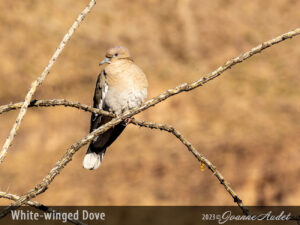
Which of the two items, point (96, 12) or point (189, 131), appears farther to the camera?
point (96, 12)

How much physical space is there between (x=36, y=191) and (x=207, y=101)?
14.8 metres

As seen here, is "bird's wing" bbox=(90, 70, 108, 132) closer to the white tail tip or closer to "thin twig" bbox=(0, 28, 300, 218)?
the white tail tip

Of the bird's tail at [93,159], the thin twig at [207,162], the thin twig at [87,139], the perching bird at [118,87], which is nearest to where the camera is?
the thin twig at [87,139]

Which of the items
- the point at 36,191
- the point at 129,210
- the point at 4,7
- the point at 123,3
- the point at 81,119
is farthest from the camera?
the point at 123,3

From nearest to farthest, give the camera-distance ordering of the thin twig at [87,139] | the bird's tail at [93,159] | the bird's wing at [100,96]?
the thin twig at [87,139] < the bird's wing at [100,96] < the bird's tail at [93,159]

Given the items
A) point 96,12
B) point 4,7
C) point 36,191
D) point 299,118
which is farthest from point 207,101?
point 36,191

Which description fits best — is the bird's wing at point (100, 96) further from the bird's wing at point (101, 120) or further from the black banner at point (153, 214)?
the black banner at point (153, 214)

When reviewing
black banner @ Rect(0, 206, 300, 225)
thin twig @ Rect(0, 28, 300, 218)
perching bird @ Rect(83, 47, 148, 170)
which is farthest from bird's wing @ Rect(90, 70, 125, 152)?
black banner @ Rect(0, 206, 300, 225)

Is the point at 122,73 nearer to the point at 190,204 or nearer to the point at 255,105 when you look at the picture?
the point at 190,204

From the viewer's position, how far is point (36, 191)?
3.71m

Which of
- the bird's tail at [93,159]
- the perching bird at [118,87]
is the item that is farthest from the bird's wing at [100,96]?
the bird's tail at [93,159]

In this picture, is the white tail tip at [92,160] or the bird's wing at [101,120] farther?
the white tail tip at [92,160]

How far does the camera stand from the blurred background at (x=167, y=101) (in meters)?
15.6

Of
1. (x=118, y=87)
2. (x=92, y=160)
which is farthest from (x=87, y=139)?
(x=92, y=160)
